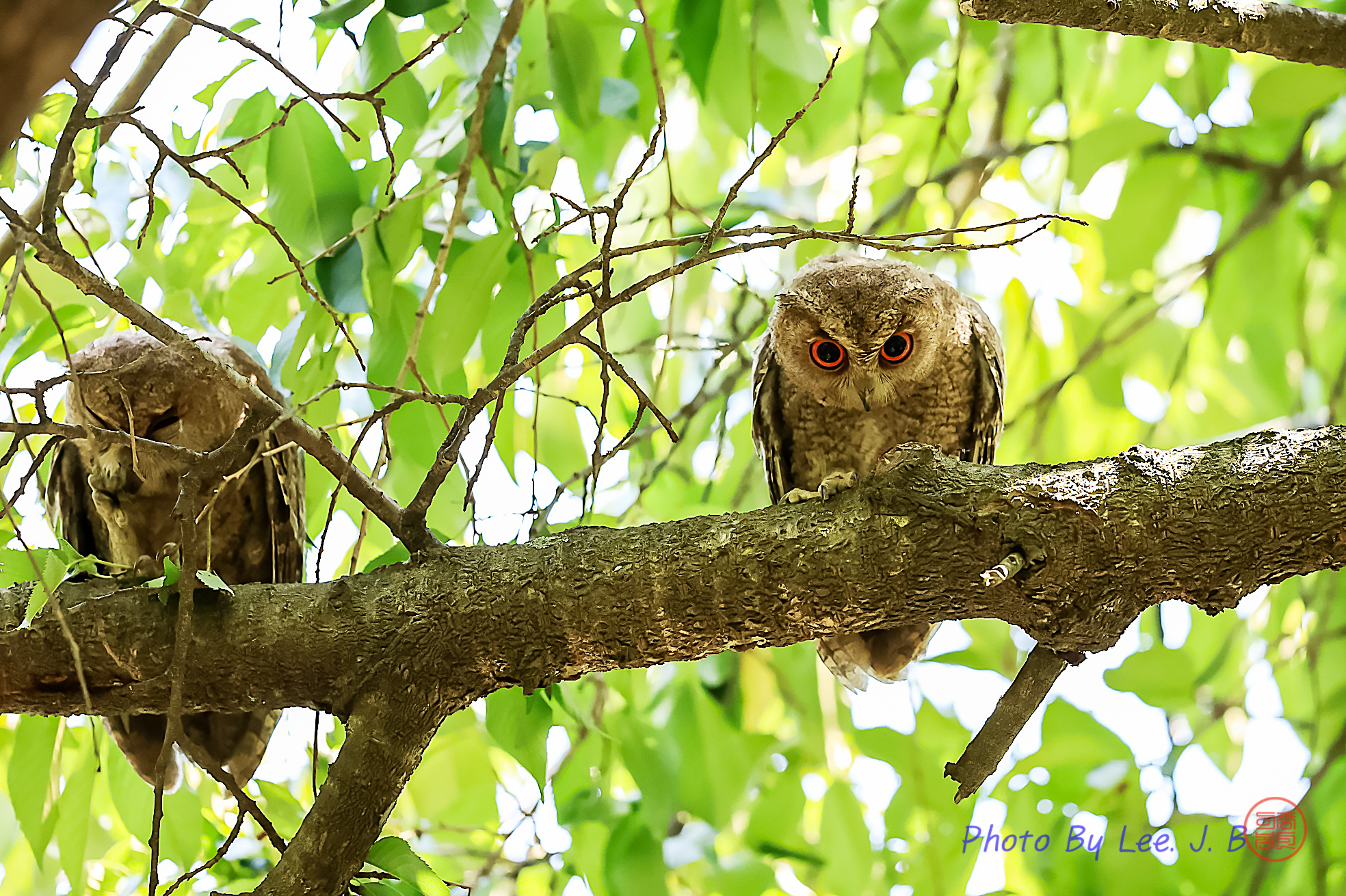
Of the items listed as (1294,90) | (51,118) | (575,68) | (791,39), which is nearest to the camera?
(51,118)

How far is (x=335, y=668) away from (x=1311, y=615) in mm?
2764

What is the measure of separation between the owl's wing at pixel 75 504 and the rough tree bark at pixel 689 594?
1098mm

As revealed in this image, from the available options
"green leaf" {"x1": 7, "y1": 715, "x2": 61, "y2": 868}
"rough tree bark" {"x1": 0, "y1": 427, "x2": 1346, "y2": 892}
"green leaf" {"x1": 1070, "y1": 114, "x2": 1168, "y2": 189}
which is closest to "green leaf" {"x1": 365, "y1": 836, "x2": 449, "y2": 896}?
"rough tree bark" {"x1": 0, "y1": 427, "x2": 1346, "y2": 892}

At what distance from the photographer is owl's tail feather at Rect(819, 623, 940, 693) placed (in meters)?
2.54

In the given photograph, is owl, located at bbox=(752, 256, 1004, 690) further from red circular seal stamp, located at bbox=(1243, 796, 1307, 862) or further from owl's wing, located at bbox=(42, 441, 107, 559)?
owl's wing, located at bbox=(42, 441, 107, 559)

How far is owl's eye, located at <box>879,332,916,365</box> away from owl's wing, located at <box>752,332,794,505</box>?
1.03ft

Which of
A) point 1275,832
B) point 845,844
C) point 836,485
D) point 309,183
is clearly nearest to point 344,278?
point 309,183

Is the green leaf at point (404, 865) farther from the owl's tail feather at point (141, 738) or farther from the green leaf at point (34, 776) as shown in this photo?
the owl's tail feather at point (141, 738)

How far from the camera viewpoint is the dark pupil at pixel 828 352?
240cm

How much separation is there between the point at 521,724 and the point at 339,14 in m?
1.29

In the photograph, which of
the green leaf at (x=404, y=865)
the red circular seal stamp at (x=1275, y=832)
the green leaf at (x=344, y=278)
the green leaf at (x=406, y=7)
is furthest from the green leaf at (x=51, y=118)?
the red circular seal stamp at (x=1275, y=832)

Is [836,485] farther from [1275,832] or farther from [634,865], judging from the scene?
[1275,832]

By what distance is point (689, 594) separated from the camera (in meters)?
1.56

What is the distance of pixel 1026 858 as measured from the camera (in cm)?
272
